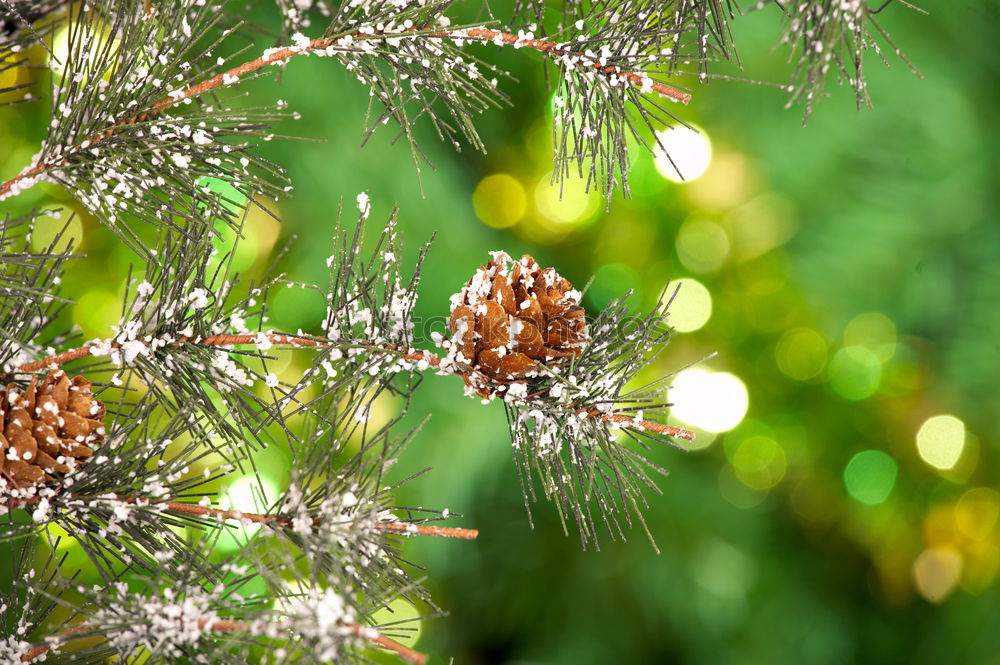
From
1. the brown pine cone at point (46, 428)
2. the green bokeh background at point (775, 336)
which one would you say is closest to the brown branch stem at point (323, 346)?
the brown pine cone at point (46, 428)

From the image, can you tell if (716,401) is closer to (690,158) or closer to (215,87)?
(690,158)

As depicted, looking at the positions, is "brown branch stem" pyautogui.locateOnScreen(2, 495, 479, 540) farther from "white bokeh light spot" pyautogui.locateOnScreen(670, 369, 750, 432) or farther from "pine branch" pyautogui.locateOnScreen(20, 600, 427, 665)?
"white bokeh light spot" pyautogui.locateOnScreen(670, 369, 750, 432)

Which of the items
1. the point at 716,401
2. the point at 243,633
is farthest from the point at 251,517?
the point at 716,401

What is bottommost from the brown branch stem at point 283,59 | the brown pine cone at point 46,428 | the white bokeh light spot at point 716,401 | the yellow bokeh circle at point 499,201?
the brown pine cone at point 46,428

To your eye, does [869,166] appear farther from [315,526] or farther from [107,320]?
[107,320]

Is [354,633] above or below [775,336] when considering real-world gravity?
below

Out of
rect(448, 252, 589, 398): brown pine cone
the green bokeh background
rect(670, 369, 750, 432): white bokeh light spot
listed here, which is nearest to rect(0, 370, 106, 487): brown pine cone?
rect(448, 252, 589, 398): brown pine cone

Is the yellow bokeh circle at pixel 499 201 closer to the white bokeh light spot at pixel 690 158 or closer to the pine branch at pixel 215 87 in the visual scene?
the white bokeh light spot at pixel 690 158
